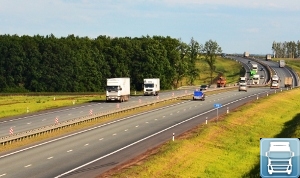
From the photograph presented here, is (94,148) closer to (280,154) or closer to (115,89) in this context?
(280,154)

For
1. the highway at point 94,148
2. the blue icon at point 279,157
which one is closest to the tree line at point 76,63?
the highway at point 94,148

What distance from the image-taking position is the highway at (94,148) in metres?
34.2

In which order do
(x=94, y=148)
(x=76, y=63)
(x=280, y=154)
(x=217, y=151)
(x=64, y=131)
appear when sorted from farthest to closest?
(x=76, y=63) → (x=64, y=131) → (x=217, y=151) → (x=94, y=148) → (x=280, y=154)

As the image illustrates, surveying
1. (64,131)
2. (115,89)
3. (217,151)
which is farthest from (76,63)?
(217,151)

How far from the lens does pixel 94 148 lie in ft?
142

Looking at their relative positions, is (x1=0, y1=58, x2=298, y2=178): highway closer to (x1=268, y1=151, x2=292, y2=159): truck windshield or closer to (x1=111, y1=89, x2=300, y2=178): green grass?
(x1=111, y1=89, x2=300, y2=178): green grass

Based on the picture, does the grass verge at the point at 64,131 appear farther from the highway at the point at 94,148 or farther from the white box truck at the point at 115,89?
the white box truck at the point at 115,89

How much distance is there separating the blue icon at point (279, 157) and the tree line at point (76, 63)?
12308 centimetres

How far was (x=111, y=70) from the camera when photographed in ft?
475

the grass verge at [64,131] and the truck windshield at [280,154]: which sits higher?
the truck windshield at [280,154]

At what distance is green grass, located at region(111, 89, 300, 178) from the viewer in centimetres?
3519

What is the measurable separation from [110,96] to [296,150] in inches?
3119

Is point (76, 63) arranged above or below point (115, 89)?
above

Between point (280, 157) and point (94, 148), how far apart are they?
29911 millimetres
